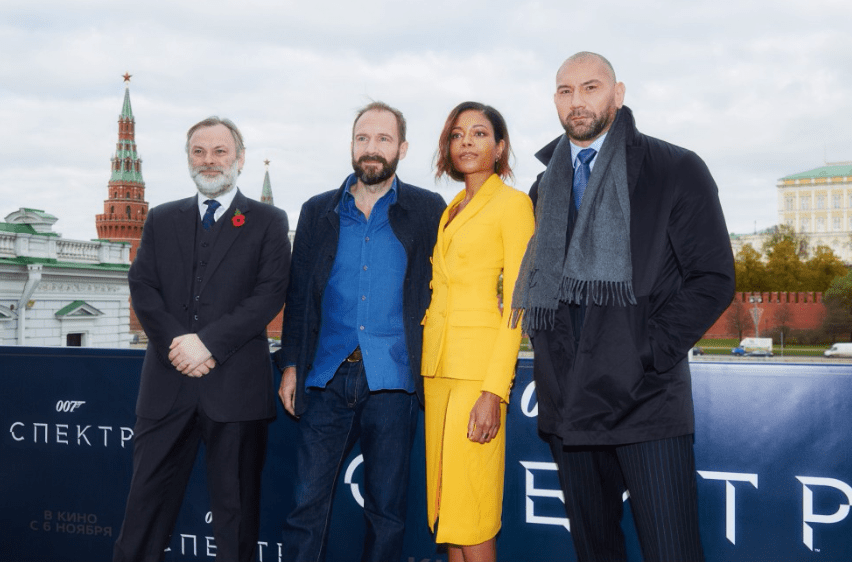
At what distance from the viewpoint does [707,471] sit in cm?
231

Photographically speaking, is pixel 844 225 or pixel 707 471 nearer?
pixel 707 471

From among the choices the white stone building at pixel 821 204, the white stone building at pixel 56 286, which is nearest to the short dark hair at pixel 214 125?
the white stone building at pixel 56 286

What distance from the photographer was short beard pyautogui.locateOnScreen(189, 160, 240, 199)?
230 centimetres

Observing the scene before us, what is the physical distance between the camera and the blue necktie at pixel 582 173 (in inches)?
74.8

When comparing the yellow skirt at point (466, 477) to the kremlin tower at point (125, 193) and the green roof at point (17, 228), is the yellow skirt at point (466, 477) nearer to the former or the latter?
the green roof at point (17, 228)

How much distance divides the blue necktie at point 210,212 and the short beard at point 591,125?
3.79ft

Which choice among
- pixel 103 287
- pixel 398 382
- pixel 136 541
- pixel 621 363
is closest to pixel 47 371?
pixel 136 541

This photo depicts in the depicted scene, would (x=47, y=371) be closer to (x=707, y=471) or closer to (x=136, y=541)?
(x=136, y=541)

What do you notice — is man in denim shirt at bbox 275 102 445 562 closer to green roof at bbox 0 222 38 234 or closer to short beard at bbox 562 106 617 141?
short beard at bbox 562 106 617 141

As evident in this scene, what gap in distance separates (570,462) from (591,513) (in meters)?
0.14

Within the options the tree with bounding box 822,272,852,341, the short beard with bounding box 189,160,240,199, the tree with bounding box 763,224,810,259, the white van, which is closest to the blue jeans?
the short beard with bounding box 189,160,240,199

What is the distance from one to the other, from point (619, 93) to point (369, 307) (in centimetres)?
93

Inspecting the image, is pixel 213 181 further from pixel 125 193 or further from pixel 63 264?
pixel 125 193

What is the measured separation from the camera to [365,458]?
219cm
